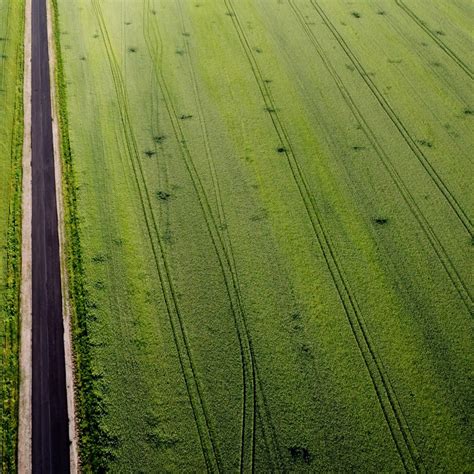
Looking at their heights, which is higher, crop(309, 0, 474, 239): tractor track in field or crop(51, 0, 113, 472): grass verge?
crop(309, 0, 474, 239): tractor track in field

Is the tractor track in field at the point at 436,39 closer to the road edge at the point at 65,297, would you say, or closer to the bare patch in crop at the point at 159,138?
the bare patch in crop at the point at 159,138

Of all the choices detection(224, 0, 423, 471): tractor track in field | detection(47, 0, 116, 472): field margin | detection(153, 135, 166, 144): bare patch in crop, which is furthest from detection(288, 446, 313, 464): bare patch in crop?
detection(153, 135, 166, 144): bare patch in crop

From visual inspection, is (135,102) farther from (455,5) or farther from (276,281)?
(455,5)

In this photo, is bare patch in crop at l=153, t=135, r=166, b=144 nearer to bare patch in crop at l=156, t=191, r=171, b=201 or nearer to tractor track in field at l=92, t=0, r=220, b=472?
tractor track in field at l=92, t=0, r=220, b=472

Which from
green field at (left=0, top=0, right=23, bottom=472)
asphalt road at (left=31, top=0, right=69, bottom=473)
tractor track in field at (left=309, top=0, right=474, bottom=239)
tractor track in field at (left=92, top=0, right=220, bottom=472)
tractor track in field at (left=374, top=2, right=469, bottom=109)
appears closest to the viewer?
asphalt road at (left=31, top=0, right=69, bottom=473)

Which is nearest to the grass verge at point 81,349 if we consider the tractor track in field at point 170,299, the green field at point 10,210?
the green field at point 10,210

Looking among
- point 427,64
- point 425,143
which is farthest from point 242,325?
point 427,64
